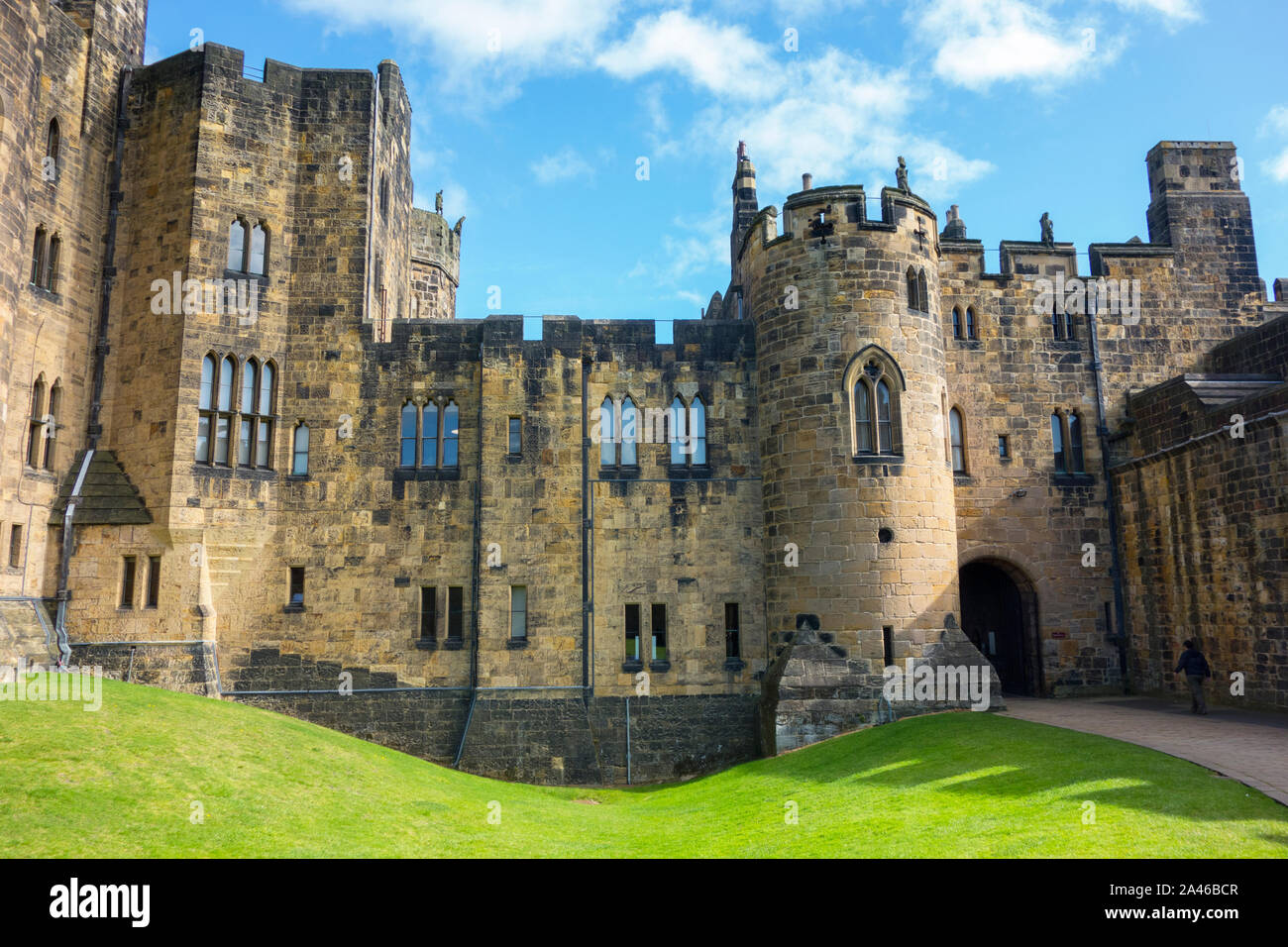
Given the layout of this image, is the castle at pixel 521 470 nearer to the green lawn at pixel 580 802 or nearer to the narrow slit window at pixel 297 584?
the narrow slit window at pixel 297 584

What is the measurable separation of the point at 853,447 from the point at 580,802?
10524 mm

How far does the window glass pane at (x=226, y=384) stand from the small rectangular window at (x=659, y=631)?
12199mm

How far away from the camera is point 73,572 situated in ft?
66.7

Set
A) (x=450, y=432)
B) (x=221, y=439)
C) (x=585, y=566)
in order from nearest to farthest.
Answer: (x=221, y=439)
(x=585, y=566)
(x=450, y=432)

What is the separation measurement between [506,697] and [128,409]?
12.0 metres

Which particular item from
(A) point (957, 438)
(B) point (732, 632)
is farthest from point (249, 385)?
(A) point (957, 438)

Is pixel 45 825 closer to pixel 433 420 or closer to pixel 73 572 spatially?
pixel 73 572

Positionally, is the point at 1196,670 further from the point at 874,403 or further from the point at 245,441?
the point at 245,441

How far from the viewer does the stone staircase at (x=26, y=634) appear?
18.4 meters

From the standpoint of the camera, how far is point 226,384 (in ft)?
71.3

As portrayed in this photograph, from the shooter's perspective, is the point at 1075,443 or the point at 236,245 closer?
the point at 236,245

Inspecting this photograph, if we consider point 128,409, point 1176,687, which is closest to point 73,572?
point 128,409

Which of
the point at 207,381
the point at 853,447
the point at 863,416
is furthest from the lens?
the point at 207,381

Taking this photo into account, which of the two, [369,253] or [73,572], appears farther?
[369,253]
